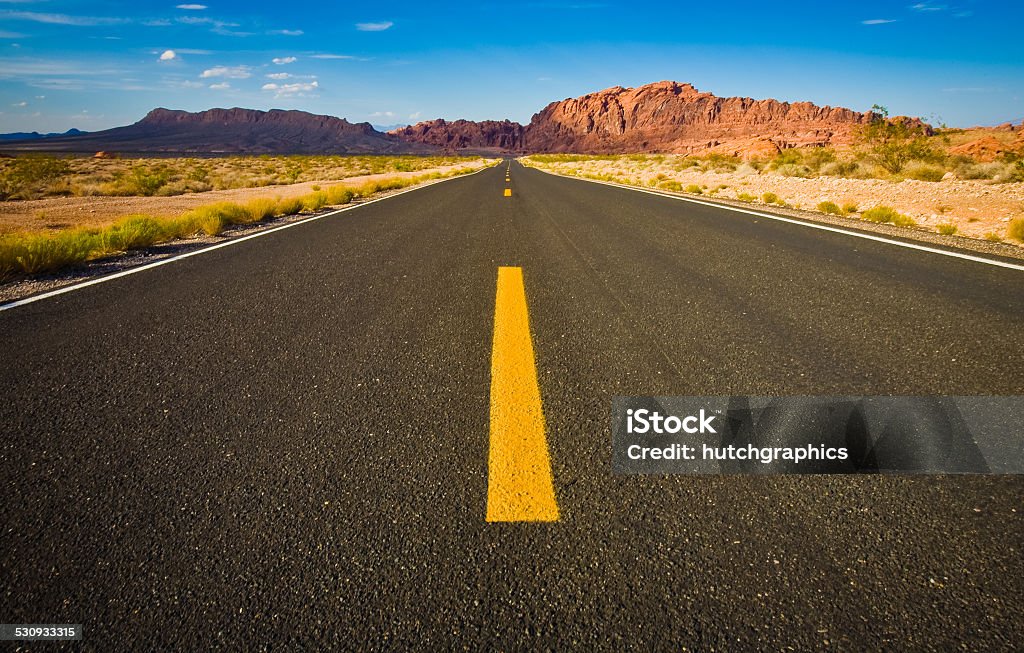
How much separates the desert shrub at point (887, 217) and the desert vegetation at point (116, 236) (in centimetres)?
1095

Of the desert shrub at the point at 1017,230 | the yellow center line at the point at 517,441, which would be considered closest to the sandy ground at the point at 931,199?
the desert shrub at the point at 1017,230

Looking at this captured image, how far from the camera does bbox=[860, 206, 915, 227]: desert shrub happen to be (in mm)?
7770

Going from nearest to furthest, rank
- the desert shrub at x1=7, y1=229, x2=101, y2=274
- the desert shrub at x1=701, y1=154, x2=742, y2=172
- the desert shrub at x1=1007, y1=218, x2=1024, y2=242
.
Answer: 1. the desert shrub at x1=7, y1=229, x2=101, y2=274
2. the desert shrub at x1=1007, y1=218, x2=1024, y2=242
3. the desert shrub at x1=701, y1=154, x2=742, y2=172

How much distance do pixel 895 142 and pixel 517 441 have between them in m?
24.2

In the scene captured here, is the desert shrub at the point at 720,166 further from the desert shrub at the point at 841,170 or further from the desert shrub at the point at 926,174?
the desert shrub at the point at 926,174

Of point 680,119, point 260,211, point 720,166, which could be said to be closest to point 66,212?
point 260,211

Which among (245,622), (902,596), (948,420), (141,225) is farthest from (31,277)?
(948,420)

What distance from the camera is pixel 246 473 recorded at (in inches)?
62.4

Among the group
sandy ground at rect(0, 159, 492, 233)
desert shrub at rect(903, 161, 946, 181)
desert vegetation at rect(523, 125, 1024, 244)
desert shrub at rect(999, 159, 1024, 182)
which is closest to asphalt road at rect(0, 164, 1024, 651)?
desert vegetation at rect(523, 125, 1024, 244)

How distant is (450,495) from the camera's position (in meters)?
1.46

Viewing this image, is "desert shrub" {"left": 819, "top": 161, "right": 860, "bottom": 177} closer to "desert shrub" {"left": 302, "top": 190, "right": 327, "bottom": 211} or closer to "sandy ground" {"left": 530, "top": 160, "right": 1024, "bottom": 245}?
"sandy ground" {"left": 530, "top": 160, "right": 1024, "bottom": 245}

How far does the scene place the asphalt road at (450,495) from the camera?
109 cm

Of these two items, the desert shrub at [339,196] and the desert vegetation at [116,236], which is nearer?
the desert vegetation at [116,236]

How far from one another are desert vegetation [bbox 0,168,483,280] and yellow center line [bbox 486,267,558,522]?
203 inches
